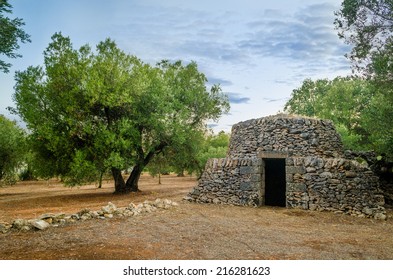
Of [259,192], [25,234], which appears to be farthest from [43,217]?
[259,192]

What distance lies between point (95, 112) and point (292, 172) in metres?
11.6

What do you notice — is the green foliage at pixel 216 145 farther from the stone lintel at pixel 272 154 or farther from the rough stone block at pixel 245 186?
the rough stone block at pixel 245 186

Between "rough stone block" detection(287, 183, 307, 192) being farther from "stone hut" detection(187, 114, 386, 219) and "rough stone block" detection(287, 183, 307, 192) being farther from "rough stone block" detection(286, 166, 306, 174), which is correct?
"rough stone block" detection(286, 166, 306, 174)

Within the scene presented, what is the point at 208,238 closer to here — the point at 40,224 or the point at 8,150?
the point at 40,224

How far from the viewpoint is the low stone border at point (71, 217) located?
26.6ft

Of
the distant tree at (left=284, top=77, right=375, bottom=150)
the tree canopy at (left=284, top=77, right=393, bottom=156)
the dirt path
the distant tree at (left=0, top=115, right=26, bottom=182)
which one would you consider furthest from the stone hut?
the distant tree at (left=0, top=115, right=26, bottom=182)

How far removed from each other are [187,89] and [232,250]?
666 inches

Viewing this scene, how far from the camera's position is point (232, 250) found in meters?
6.32

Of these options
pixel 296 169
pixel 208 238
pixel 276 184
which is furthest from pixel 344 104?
pixel 208 238

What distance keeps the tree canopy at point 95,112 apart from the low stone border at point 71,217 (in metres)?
5.96

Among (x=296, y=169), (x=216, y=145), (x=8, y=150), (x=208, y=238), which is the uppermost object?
(x=216, y=145)

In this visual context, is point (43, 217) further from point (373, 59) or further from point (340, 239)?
point (373, 59)

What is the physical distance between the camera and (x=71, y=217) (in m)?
9.31

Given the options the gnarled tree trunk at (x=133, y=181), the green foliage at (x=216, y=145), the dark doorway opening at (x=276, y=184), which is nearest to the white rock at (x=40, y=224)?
the dark doorway opening at (x=276, y=184)
